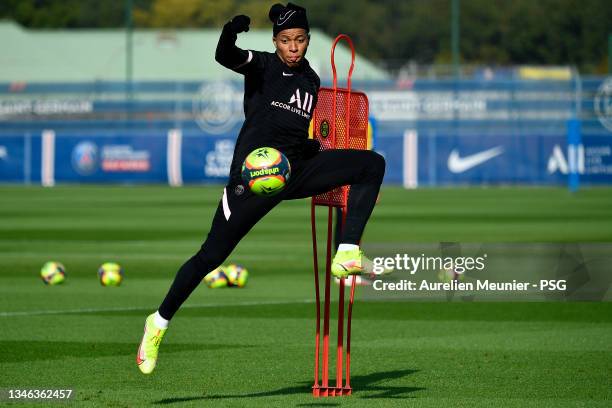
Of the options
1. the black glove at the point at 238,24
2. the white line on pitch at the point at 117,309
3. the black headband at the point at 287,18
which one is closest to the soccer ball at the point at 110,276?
the white line on pitch at the point at 117,309

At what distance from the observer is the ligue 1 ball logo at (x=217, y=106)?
53.5 m

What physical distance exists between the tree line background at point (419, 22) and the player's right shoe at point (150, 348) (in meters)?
80.7

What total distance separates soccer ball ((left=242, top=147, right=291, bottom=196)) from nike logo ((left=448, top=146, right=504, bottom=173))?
3374 centimetres

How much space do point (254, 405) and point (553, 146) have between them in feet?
109

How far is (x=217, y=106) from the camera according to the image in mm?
54844

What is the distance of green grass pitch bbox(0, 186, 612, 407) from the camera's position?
8945 millimetres

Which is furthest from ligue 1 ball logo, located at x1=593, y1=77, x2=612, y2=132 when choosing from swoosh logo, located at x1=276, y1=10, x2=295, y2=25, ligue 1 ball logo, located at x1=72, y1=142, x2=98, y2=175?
swoosh logo, located at x1=276, y1=10, x2=295, y2=25

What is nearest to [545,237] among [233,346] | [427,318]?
[427,318]

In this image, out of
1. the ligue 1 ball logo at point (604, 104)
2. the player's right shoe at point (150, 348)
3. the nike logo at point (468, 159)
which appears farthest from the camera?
the ligue 1 ball logo at point (604, 104)

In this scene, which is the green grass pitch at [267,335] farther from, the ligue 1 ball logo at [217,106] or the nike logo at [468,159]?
the ligue 1 ball logo at [217,106]

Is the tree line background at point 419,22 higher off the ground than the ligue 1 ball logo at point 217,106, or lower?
higher

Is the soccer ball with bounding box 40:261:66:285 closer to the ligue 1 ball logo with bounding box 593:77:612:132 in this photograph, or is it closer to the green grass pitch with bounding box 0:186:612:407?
the green grass pitch with bounding box 0:186:612:407

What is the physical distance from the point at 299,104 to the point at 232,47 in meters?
0.63

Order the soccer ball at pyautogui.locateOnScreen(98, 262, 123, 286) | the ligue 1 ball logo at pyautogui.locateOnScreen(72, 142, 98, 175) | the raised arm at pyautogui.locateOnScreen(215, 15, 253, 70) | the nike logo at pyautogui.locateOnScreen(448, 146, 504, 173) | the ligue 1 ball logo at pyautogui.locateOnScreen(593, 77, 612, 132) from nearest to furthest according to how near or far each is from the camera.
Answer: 1. the raised arm at pyautogui.locateOnScreen(215, 15, 253, 70)
2. the soccer ball at pyautogui.locateOnScreen(98, 262, 123, 286)
3. the nike logo at pyautogui.locateOnScreen(448, 146, 504, 173)
4. the ligue 1 ball logo at pyautogui.locateOnScreen(72, 142, 98, 175)
5. the ligue 1 ball logo at pyautogui.locateOnScreen(593, 77, 612, 132)
